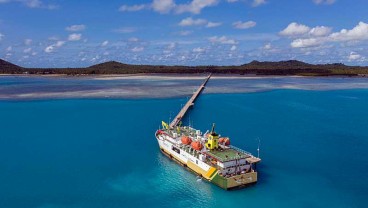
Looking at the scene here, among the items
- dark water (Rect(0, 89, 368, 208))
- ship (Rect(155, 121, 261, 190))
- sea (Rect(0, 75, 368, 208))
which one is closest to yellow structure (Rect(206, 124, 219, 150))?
ship (Rect(155, 121, 261, 190))

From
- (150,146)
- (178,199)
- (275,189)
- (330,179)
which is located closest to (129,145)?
(150,146)

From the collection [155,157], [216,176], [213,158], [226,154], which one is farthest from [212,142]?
[155,157]

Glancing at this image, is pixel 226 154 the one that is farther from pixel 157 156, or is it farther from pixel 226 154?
pixel 157 156

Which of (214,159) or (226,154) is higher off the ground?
(226,154)

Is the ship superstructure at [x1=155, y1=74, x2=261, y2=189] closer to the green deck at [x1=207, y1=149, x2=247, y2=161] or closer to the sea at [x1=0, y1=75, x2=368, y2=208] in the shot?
the green deck at [x1=207, y1=149, x2=247, y2=161]

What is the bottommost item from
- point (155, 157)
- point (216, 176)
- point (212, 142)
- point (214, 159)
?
point (155, 157)

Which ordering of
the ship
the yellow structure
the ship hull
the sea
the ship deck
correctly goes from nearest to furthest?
the sea, the ship hull, the ship, the ship deck, the yellow structure
